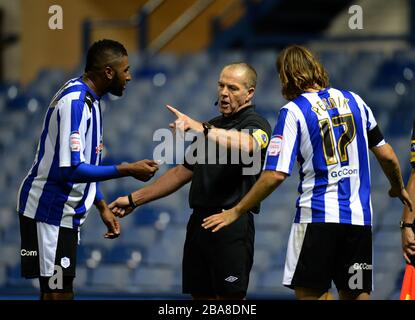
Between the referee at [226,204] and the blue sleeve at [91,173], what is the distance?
55 cm

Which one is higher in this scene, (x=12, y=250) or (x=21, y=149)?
(x=21, y=149)

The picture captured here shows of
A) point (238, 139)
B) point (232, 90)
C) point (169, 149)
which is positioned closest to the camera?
point (238, 139)

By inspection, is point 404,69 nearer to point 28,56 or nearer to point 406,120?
point 406,120

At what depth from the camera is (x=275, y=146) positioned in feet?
18.4

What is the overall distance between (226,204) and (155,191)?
52 cm

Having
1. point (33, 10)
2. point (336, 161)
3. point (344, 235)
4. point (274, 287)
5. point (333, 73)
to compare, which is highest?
point (33, 10)

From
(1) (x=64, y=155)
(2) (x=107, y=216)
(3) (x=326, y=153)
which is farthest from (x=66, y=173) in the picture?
(3) (x=326, y=153)

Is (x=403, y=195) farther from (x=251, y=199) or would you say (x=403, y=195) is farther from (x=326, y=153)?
(x=251, y=199)

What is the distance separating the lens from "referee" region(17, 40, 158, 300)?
5.86 metres

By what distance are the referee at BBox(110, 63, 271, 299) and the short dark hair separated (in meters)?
0.61

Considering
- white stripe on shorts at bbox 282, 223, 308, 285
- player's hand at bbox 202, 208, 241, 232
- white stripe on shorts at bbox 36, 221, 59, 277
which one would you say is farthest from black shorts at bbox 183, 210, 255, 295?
white stripe on shorts at bbox 36, 221, 59, 277

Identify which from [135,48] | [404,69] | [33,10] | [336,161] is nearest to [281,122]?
[336,161]

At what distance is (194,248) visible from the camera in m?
6.18

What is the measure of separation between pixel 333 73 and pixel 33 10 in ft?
15.9
